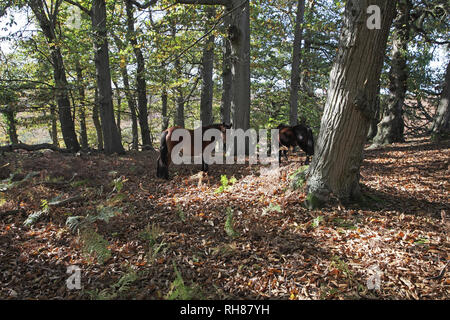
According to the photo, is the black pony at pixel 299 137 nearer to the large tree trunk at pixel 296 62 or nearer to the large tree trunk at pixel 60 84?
the large tree trunk at pixel 296 62

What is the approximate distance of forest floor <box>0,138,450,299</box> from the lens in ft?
10.2

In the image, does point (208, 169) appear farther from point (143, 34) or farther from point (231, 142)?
point (143, 34)

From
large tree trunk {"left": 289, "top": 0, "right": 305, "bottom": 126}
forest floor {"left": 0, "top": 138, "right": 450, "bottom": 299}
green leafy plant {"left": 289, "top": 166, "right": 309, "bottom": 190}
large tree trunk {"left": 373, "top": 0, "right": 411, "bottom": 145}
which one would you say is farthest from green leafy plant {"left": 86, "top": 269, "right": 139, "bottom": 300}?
large tree trunk {"left": 373, "top": 0, "right": 411, "bottom": 145}

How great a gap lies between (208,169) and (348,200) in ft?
14.4

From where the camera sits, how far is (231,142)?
928cm

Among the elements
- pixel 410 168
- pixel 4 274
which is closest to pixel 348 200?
pixel 410 168

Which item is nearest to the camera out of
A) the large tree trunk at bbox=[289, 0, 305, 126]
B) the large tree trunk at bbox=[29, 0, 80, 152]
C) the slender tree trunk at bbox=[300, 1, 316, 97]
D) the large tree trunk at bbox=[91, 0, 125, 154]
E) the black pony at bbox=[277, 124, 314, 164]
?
the black pony at bbox=[277, 124, 314, 164]

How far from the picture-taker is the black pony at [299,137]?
839 cm

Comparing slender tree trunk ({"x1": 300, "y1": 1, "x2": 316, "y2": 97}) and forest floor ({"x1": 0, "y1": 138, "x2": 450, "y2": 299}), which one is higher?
slender tree trunk ({"x1": 300, "y1": 1, "x2": 316, "y2": 97})

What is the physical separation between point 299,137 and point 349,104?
14.2 ft

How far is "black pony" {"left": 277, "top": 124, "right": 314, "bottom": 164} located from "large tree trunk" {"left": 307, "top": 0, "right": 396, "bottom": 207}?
3.61 m

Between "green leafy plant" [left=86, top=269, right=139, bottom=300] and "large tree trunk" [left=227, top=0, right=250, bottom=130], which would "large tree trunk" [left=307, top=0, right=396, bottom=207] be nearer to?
"green leafy plant" [left=86, top=269, right=139, bottom=300]

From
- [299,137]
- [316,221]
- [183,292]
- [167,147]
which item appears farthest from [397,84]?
[183,292]
